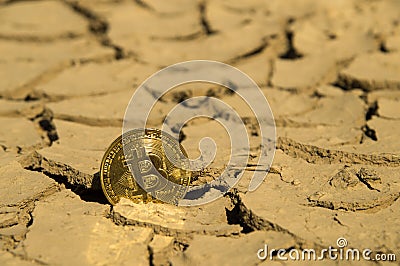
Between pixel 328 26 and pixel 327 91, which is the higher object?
pixel 328 26

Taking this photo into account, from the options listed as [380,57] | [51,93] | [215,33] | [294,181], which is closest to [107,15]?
[215,33]

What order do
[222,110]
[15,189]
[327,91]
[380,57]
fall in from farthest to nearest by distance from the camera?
[380,57]
[327,91]
[222,110]
[15,189]

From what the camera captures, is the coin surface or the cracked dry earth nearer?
the cracked dry earth

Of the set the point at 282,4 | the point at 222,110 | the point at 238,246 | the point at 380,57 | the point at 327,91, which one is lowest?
the point at 238,246

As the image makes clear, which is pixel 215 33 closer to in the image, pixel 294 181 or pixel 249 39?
pixel 249 39
